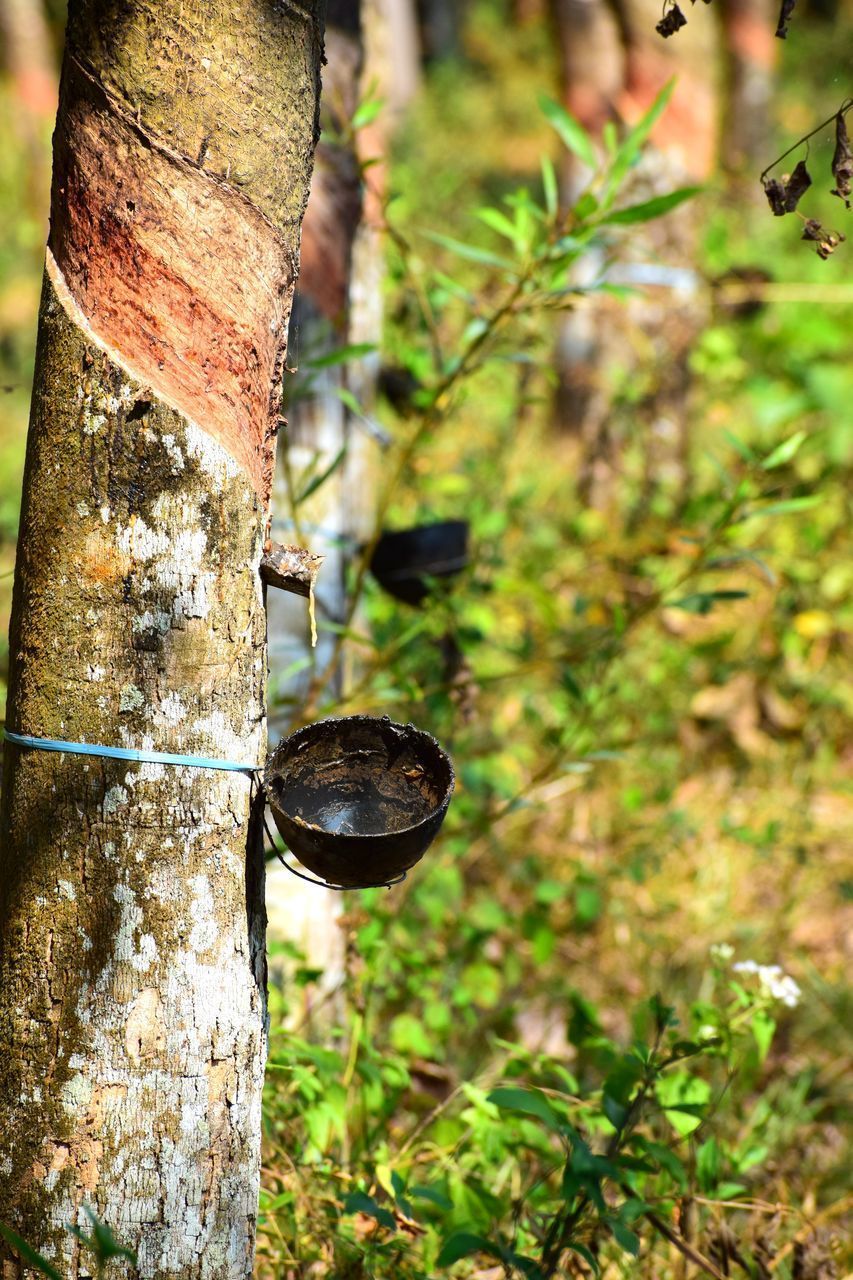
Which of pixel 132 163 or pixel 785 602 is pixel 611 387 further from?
pixel 132 163

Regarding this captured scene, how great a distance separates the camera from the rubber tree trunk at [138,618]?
1.24 metres

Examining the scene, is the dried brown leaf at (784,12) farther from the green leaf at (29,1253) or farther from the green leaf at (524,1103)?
the green leaf at (29,1253)

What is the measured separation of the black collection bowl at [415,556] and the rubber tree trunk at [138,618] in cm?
126

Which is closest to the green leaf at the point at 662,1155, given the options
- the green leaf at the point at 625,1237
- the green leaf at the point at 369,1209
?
→ the green leaf at the point at 625,1237

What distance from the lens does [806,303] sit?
570 cm

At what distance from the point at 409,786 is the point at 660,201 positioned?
1.00 metres

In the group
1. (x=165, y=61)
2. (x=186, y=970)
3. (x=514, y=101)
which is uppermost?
(x=514, y=101)

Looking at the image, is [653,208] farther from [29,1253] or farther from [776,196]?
[29,1253]

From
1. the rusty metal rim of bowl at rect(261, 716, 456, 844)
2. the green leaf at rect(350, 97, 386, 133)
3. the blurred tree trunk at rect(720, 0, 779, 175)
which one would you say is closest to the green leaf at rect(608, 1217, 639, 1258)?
the rusty metal rim of bowl at rect(261, 716, 456, 844)

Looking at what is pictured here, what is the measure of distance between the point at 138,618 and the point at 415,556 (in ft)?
4.42

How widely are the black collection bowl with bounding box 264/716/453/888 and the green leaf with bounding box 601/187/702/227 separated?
0.93m

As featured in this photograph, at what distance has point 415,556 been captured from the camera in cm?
257

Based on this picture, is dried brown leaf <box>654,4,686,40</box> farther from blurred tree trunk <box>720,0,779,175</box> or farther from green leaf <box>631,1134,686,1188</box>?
blurred tree trunk <box>720,0,779,175</box>

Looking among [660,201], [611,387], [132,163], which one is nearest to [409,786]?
[132,163]
